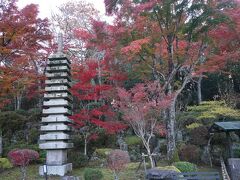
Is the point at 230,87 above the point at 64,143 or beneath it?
above

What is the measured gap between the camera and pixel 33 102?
27.5 meters

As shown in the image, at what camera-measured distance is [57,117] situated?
48.1ft

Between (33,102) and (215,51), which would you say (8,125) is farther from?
(215,51)

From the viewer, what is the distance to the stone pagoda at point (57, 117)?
14203 mm

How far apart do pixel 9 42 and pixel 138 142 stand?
10481mm

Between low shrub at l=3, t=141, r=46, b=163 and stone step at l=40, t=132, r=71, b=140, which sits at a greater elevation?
stone step at l=40, t=132, r=71, b=140

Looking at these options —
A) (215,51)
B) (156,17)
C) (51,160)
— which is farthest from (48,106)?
(215,51)

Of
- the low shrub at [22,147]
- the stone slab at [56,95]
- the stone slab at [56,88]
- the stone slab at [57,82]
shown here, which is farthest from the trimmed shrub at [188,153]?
the low shrub at [22,147]

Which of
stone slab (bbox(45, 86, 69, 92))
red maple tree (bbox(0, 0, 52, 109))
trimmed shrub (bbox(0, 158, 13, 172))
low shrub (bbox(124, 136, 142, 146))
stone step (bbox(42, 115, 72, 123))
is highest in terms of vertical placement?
red maple tree (bbox(0, 0, 52, 109))

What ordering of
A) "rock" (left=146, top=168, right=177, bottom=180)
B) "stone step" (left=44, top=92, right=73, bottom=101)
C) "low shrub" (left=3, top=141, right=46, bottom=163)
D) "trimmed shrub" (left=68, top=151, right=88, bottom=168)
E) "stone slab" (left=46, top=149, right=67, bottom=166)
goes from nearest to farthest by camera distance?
"rock" (left=146, top=168, right=177, bottom=180) < "stone slab" (left=46, top=149, right=67, bottom=166) < "stone step" (left=44, top=92, right=73, bottom=101) < "trimmed shrub" (left=68, top=151, right=88, bottom=168) < "low shrub" (left=3, top=141, right=46, bottom=163)

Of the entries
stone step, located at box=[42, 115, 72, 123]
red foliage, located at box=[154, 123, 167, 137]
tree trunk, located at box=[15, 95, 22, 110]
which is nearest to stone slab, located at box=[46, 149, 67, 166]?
stone step, located at box=[42, 115, 72, 123]

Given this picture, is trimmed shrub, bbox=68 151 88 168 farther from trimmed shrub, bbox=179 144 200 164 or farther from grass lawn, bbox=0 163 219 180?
trimmed shrub, bbox=179 144 200 164

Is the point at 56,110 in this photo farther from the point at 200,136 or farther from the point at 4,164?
the point at 200,136

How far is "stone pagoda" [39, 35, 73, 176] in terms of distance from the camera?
46.6 ft
